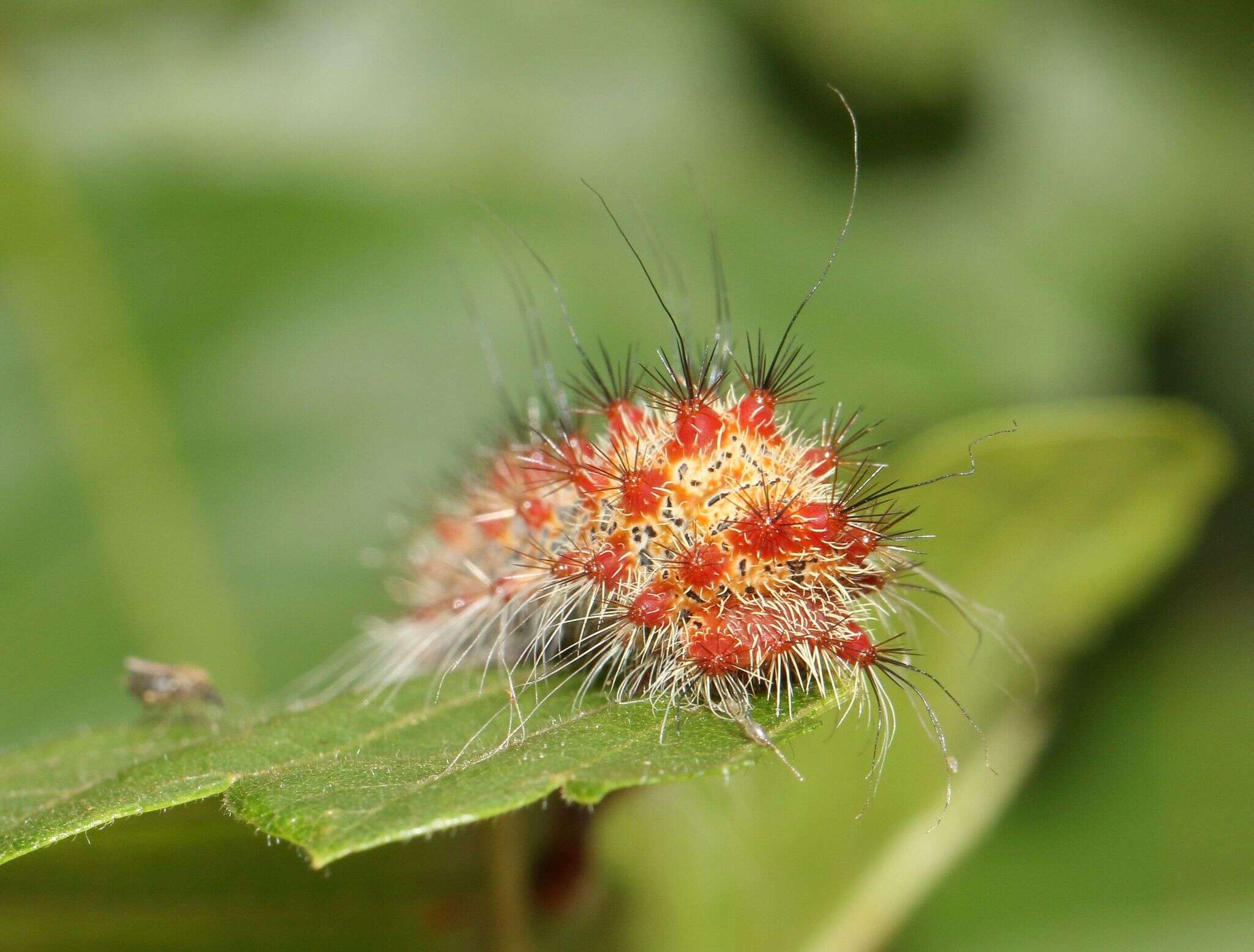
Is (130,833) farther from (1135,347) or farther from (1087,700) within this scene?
(1135,347)

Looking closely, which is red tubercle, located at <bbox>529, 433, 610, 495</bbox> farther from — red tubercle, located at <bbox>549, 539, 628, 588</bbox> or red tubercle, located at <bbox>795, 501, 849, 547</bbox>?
red tubercle, located at <bbox>795, 501, 849, 547</bbox>

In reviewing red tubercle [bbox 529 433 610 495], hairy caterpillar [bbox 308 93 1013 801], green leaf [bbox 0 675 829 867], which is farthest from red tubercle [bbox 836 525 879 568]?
red tubercle [bbox 529 433 610 495]

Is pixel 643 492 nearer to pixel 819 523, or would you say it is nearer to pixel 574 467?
pixel 574 467

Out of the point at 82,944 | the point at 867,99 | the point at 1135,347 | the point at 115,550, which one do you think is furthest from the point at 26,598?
the point at 1135,347

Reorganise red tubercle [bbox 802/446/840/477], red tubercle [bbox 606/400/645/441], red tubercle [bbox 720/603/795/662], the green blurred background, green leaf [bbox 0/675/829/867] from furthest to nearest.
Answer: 1. the green blurred background
2. red tubercle [bbox 606/400/645/441]
3. red tubercle [bbox 802/446/840/477]
4. red tubercle [bbox 720/603/795/662]
5. green leaf [bbox 0/675/829/867]

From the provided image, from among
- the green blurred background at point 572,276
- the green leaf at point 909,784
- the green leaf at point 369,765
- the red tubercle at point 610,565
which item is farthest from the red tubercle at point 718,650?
the green blurred background at point 572,276
